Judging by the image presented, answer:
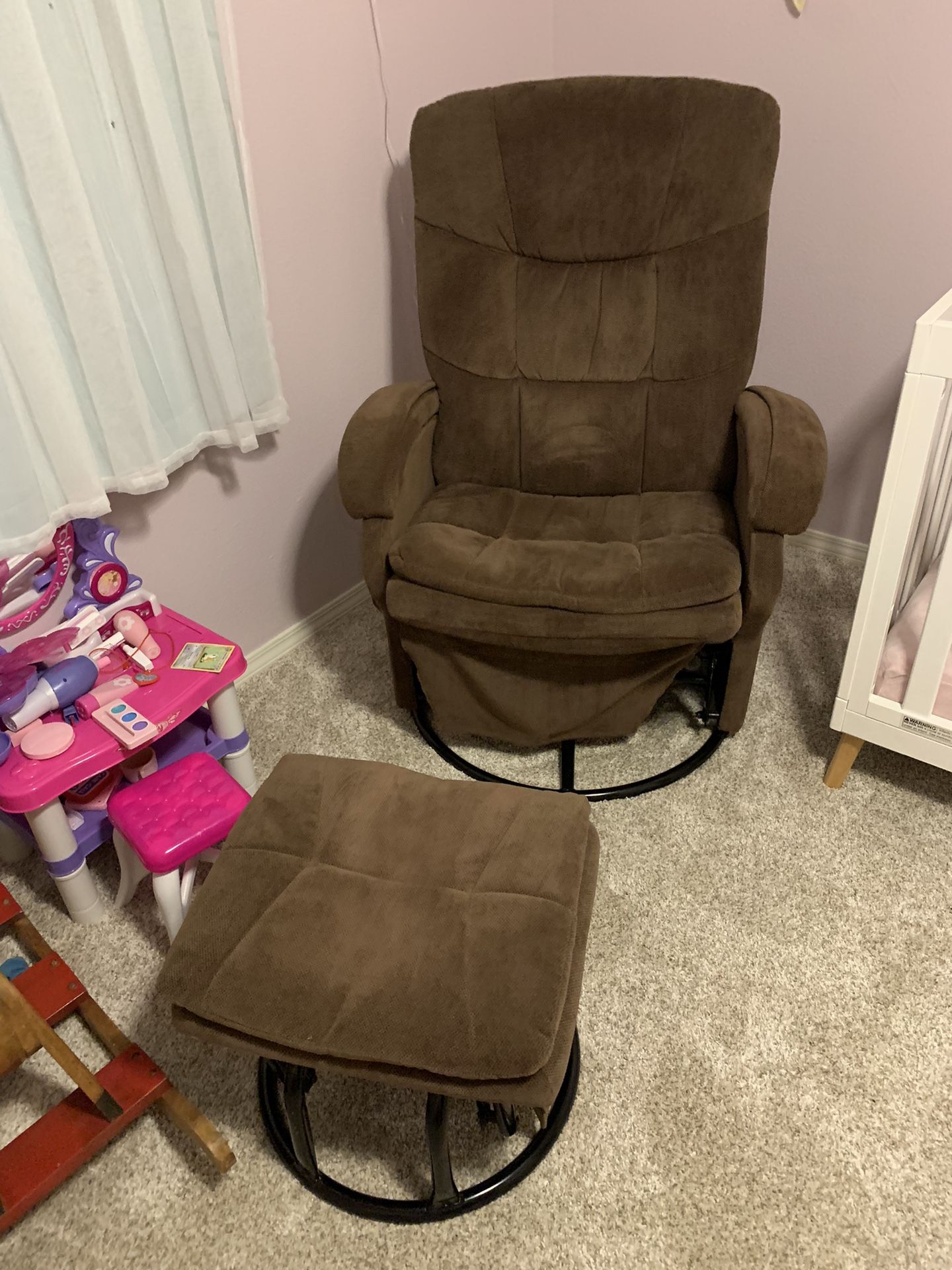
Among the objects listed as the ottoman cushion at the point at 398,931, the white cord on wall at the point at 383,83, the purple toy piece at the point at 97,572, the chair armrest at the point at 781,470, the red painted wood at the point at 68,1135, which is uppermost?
the white cord on wall at the point at 383,83

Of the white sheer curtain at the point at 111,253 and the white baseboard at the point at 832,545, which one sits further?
the white baseboard at the point at 832,545

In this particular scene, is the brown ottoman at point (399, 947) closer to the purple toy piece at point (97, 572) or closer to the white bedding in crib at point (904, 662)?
the purple toy piece at point (97, 572)

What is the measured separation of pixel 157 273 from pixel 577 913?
3.90 feet

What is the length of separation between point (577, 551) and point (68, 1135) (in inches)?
43.7

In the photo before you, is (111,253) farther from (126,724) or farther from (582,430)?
(582,430)

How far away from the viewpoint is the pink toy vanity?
134 centimetres

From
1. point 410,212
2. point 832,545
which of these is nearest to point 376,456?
point 410,212

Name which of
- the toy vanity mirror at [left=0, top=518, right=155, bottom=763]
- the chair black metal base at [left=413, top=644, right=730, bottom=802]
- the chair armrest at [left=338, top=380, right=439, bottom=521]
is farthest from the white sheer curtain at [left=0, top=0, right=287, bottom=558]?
the chair black metal base at [left=413, top=644, right=730, bottom=802]

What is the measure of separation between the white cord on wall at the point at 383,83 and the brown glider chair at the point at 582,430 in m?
0.26

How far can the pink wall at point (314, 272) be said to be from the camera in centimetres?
167

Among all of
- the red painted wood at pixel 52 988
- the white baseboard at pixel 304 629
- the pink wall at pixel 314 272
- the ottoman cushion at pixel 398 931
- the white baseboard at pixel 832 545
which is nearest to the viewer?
the ottoman cushion at pixel 398 931

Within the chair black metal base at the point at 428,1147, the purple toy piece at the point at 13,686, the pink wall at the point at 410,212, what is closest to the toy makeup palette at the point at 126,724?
the purple toy piece at the point at 13,686

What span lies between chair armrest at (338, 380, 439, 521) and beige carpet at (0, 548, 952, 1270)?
54 centimetres

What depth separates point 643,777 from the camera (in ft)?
5.63
